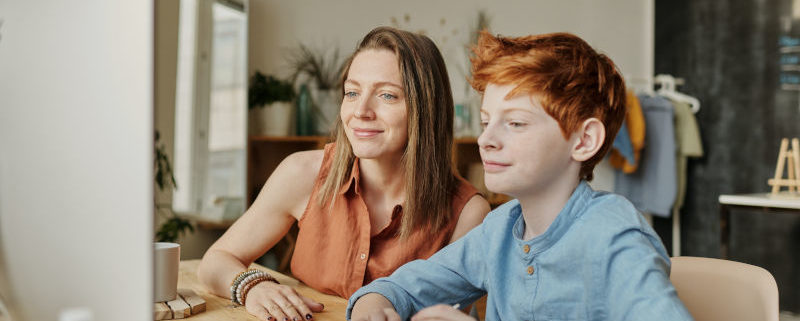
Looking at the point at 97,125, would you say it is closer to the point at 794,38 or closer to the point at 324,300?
the point at 324,300

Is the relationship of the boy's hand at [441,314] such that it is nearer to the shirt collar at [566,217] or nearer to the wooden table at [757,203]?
the shirt collar at [566,217]

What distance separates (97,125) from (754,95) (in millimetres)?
3278

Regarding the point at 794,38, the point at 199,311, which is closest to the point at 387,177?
the point at 199,311

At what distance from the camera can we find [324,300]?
34.7 inches

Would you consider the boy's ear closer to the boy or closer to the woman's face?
the boy

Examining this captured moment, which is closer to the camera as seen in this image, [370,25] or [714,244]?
[370,25]

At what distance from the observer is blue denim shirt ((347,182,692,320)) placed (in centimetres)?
58

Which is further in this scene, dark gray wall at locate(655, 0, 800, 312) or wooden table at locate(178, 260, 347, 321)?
dark gray wall at locate(655, 0, 800, 312)

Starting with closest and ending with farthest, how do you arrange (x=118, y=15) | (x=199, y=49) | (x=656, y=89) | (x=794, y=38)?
(x=118, y=15), (x=199, y=49), (x=794, y=38), (x=656, y=89)

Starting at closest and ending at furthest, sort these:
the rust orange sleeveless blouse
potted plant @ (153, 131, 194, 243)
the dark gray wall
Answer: the rust orange sleeveless blouse
potted plant @ (153, 131, 194, 243)
the dark gray wall

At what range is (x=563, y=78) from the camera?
668 millimetres

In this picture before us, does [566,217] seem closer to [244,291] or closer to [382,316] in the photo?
[382,316]

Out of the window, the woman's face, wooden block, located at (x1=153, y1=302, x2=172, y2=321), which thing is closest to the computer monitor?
wooden block, located at (x1=153, y1=302, x2=172, y2=321)

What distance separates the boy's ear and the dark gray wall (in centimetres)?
259
